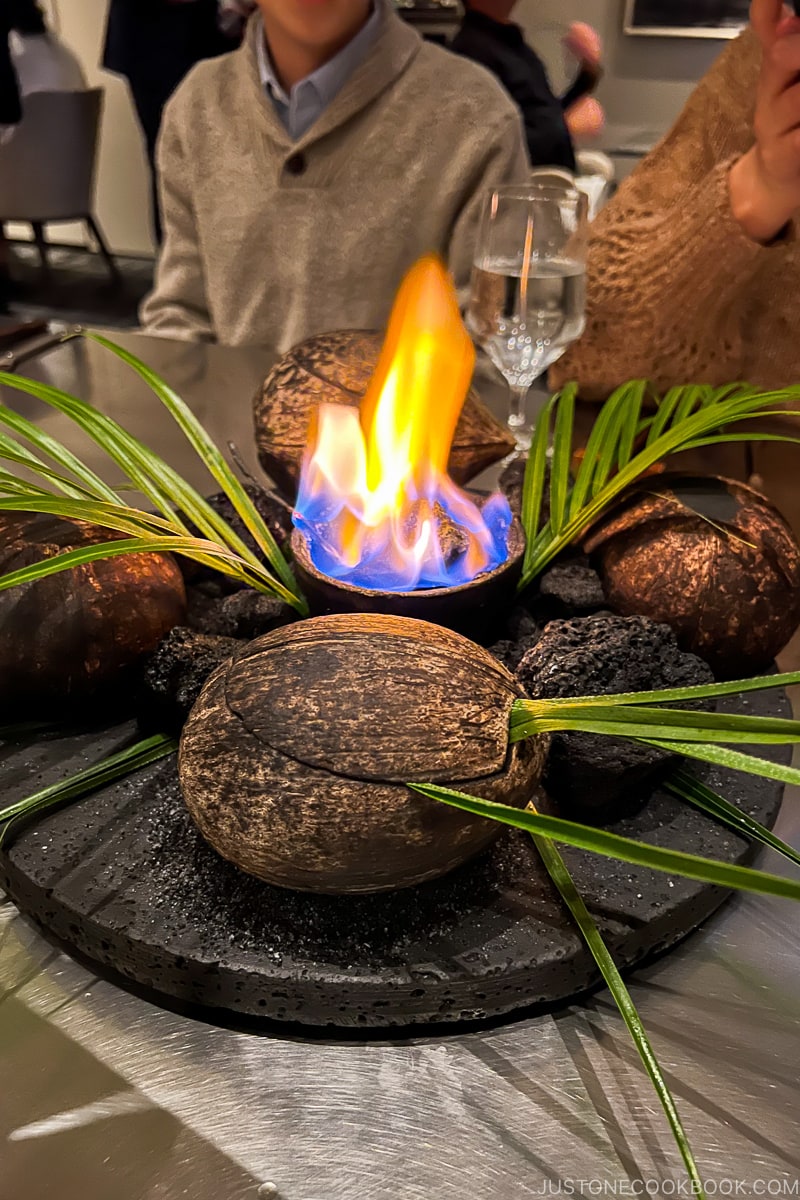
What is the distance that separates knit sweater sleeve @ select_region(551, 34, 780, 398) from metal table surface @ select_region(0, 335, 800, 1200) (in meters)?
0.62

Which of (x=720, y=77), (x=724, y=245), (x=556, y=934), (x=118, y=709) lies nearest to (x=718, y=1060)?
(x=556, y=934)

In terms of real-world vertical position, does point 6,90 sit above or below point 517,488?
above

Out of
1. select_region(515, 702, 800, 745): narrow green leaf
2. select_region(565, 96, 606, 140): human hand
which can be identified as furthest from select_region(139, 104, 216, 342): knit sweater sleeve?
select_region(565, 96, 606, 140): human hand

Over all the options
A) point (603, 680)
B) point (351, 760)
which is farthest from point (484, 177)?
point (351, 760)

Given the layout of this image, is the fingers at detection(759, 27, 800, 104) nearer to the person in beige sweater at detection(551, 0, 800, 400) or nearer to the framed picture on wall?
the person in beige sweater at detection(551, 0, 800, 400)

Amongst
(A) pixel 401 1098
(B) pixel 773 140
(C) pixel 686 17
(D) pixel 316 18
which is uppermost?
(C) pixel 686 17

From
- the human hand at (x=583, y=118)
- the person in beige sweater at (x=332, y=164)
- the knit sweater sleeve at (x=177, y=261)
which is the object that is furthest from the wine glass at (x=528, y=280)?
the human hand at (x=583, y=118)

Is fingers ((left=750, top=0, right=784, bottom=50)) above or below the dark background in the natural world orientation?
below

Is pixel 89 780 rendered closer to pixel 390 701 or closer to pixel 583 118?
pixel 390 701

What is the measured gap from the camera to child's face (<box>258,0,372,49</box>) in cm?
128

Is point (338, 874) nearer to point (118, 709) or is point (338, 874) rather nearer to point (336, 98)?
point (118, 709)

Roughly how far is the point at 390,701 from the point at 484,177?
127 cm

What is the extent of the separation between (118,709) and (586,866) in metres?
0.30

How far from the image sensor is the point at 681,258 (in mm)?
844
